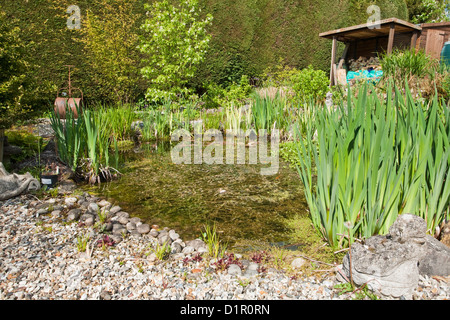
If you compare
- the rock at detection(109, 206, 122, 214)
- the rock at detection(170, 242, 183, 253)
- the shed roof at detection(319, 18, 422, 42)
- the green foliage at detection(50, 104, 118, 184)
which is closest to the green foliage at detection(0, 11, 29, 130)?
the green foliage at detection(50, 104, 118, 184)

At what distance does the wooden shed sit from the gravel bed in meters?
7.96

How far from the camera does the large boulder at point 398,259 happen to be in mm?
1618

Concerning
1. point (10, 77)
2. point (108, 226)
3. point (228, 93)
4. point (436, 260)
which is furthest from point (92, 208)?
point (228, 93)

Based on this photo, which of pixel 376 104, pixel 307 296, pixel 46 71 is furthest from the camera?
pixel 46 71

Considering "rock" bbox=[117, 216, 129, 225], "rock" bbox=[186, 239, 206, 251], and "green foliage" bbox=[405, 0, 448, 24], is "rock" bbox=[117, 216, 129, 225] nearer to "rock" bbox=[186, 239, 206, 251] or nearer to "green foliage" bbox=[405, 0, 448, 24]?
"rock" bbox=[186, 239, 206, 251]

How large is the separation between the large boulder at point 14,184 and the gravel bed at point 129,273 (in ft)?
1.64

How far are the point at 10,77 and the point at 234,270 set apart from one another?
3.14 m

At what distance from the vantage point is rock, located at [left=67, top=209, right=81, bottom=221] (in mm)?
2686

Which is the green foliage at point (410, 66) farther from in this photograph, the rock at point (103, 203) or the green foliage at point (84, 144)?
the rock at point (103, 203)

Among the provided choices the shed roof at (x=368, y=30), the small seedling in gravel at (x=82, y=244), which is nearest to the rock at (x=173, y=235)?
the small seedling in gravel at (x=82, y=244)
